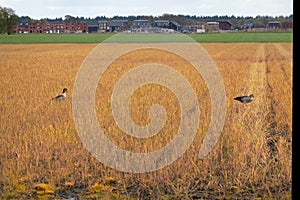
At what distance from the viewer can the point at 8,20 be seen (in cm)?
437

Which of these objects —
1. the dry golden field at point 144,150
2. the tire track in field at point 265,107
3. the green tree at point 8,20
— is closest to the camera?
the dry golden field at point 144,150

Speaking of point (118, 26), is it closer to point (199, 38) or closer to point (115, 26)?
point (115, 26)

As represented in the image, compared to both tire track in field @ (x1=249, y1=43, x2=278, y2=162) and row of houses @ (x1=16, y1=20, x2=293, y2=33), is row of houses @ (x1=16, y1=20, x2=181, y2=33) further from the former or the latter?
tire track in field @ (x1=249, y1=43, x2=278, y2=162)

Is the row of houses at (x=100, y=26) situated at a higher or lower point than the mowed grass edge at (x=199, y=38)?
lower

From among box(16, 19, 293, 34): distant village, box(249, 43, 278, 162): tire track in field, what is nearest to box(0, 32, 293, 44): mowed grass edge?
box(249, 43, 278, 162): tire track in field

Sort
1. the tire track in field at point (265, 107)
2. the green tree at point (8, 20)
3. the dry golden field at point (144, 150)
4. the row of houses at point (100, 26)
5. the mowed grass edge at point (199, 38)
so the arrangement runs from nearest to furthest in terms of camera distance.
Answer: the dry golden field at point (144, 150) < the row of houses at point (100, 26) < the tire track in field at point (265, 107) < the green tree at point (8, 20) < the mowed grass edge at point (199, 38)

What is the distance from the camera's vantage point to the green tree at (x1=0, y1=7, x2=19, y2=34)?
4.14 meters

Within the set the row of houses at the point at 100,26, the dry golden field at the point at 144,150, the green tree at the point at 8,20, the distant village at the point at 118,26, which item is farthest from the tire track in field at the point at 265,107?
the green tree at the point at 8,20

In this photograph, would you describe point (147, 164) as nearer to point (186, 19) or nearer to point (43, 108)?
point (186, 19)

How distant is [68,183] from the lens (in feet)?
8.21

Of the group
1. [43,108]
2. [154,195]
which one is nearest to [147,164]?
[154,195]

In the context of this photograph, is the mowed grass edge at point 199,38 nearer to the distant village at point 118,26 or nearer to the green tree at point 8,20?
the green tree at point 8,20

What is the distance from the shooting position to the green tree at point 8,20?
163 inches

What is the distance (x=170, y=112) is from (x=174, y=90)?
62.9 inches
